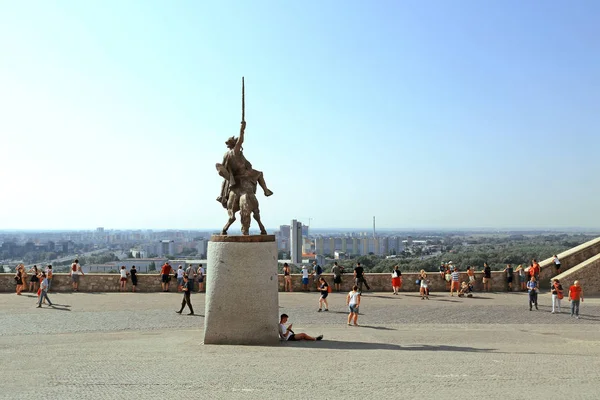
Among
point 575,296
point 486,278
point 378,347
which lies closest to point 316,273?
point 486,278

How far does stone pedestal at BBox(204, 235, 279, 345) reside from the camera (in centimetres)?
1130

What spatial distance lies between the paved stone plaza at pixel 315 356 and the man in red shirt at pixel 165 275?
12.9 ft

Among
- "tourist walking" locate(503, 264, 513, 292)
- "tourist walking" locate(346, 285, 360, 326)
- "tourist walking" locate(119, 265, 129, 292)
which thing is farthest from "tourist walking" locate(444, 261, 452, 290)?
"tourist walking" locate(119, 265, 129, 292)

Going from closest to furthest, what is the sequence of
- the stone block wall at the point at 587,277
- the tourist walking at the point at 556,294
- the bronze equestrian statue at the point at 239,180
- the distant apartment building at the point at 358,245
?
the bronze equestrian statue at the point at 239,180
the tourist walking at the point at 556,294
the stone block wall at the point at 587,277
the distant apartment building at the point at 358,245

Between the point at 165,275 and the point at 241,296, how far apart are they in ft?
35.3

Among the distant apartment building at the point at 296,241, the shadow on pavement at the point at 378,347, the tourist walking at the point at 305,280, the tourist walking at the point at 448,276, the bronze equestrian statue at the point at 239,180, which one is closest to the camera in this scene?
the shadow on pavement at the point at 378,347

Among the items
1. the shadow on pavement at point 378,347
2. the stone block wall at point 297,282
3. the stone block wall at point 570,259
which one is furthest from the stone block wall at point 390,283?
the shadow on pavement at point 378,347

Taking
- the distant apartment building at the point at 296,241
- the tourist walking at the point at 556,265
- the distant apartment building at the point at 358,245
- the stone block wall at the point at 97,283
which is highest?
the distant apartment building at the point at 296,241

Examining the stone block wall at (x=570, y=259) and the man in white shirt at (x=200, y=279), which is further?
the stone block wall at (x=570, y=259)

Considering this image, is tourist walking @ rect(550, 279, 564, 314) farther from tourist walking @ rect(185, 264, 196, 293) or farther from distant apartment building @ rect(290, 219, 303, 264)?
tourist walking @ rect(185, 264, 196, 293)

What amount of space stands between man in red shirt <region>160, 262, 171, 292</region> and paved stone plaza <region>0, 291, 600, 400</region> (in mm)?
3940

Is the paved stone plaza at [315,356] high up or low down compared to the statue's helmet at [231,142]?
down

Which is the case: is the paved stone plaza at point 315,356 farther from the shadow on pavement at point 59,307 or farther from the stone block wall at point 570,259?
the stone block wall at point 570,259

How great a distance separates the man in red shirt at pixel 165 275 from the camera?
69.3 ft
